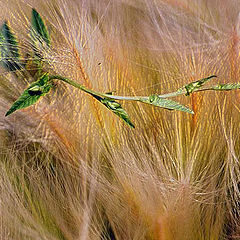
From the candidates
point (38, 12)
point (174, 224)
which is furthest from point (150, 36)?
point (174, 224)

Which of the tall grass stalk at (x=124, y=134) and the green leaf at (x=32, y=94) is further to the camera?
the tall grass stalk at (x=124, y=134)

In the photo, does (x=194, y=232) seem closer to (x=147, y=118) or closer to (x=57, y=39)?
(x=147, y=118)

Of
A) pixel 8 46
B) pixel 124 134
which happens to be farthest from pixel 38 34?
pixel 124 134

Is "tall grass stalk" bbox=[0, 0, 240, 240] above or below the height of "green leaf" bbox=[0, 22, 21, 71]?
below

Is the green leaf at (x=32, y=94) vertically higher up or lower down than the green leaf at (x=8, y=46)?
lower down

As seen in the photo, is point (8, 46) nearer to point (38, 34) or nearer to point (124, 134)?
point (38, 34)

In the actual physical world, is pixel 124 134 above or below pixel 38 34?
below
